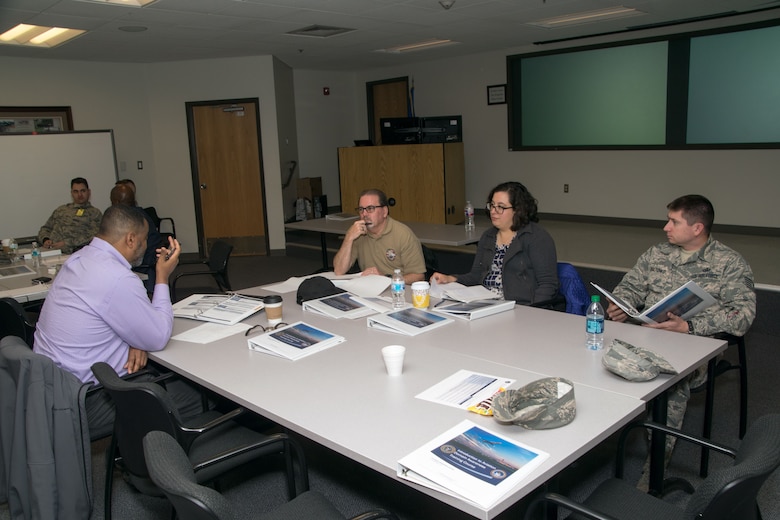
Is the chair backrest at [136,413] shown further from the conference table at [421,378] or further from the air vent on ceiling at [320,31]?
the air vent on ceiling at [320,31]

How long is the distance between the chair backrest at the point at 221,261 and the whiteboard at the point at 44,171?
3.52 metres

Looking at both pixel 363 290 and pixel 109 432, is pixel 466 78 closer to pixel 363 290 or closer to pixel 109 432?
pixel 363 290

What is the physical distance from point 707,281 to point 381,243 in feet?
5.97

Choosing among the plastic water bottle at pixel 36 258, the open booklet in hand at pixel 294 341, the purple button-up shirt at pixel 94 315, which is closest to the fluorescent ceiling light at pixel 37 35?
the plastic water bottle at pixel 36 258

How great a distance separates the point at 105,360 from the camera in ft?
8.08

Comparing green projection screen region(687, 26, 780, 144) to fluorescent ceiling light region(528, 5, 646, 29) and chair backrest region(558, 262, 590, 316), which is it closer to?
fluorescent ceiling light region(528, 5, 646, 29)

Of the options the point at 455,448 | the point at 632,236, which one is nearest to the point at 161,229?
the point at 632,236

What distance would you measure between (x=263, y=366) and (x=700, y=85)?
21.6ft

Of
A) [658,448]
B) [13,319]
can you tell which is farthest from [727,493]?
[13,319]

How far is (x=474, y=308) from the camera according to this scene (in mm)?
2820

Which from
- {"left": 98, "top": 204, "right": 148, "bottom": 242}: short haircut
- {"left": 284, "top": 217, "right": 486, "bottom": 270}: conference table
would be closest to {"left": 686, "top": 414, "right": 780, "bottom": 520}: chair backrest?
{"left": 98, "top": 204, "right": 148, "bottom": 242}: short haircut

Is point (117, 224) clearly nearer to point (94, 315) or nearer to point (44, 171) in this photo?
point (94, 315)

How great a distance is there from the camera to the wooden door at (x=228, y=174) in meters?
8.25

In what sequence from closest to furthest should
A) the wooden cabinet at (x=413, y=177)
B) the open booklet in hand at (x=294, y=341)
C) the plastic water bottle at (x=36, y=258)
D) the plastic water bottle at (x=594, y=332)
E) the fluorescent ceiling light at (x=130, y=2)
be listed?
1. the plastic water bottle at (x=594, y=332)
2. the open booklet in hand at (x=294, y=341)
3. the plastic water bottle at (x=36, y=258)
4. the fluorescent ceiling light at (x=130, y=2)
5. the wooden cabinet at (x=413, y=177)
